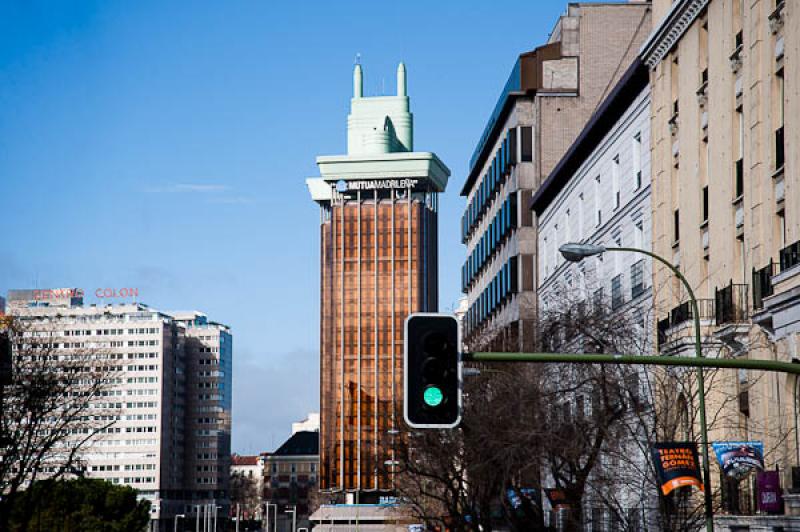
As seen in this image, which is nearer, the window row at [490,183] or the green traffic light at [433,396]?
the green traffic light at [433,396]

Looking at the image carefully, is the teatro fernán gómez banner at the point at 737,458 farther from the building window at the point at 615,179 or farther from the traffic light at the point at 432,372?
the building window at the point at 615,179

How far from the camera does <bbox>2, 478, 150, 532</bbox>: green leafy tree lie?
99.2m

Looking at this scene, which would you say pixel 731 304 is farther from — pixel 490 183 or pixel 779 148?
pixel 490 183

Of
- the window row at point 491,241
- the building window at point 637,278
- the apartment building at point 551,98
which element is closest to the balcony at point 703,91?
the building window at point 637,278

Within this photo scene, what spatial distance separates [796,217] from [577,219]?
3108 cm

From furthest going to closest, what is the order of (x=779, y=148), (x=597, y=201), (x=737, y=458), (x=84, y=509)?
(x=84, y=509) → (x=597, y=201) → (x=779, y=148) → (x=737, y=458)

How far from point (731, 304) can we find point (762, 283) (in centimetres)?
217

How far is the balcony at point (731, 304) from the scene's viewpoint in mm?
38781

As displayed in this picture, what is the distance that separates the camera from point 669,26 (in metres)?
46.3

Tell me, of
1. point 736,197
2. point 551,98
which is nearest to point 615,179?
point 736,197

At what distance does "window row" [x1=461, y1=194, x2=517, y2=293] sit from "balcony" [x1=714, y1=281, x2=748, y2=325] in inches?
1565

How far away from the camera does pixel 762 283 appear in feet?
122

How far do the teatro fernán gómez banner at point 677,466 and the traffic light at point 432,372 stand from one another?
1310cm

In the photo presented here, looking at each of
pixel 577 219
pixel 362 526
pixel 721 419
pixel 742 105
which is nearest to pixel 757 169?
pixel 742 105
